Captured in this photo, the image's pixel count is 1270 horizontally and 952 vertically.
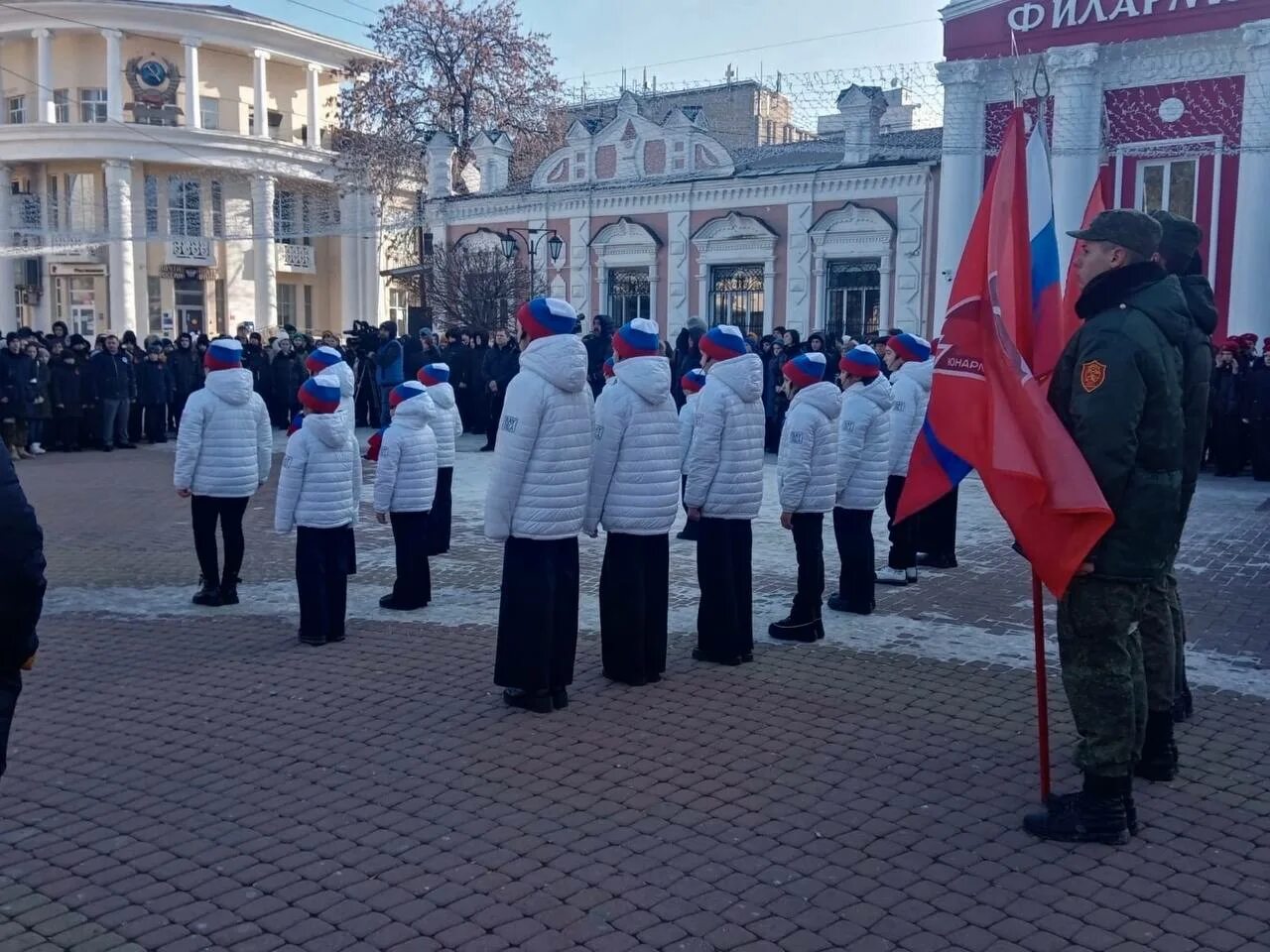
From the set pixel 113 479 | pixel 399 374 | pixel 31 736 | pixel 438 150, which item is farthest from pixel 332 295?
pixel 31 736

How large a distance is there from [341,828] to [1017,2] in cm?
2163

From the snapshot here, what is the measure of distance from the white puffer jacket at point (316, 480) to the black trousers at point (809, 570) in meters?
2.84

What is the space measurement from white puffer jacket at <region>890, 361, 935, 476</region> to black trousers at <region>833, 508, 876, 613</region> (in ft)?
4.41

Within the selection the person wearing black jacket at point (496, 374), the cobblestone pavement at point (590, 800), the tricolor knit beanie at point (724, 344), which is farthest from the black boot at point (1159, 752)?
the person wearing black jacket at point (496, 374)

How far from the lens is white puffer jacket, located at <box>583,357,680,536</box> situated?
6.30 metres

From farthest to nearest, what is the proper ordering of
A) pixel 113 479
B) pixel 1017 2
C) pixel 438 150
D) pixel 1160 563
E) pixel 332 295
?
pixel 332 295, pixel 438 150, pixel 1017 2, pixel 113 479, pixel 1160 563

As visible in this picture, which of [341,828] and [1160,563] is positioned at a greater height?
[1160,563]

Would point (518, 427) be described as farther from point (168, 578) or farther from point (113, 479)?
point (113, 479)

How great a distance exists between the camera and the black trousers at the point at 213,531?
8.19 m

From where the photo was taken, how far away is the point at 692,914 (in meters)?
3.95

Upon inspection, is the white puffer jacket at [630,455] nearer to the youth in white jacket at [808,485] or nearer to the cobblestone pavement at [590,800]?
the cobblestone pavement at [590,800]

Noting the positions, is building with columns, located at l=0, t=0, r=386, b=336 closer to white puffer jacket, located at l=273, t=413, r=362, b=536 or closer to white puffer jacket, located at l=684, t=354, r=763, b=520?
white puffer jacket, located at l=273, t=413, r=362, b=536

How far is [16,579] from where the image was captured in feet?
10.3

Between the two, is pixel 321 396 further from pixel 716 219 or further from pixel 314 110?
pixel 314 110
